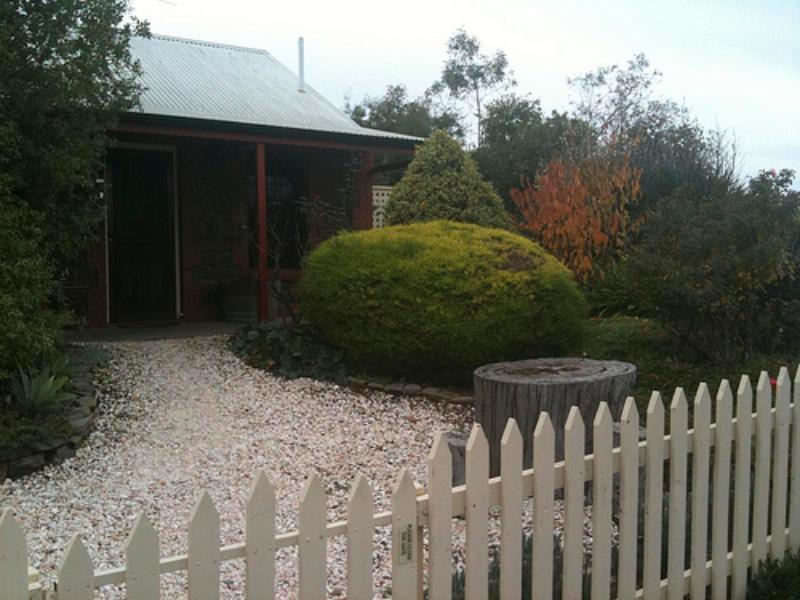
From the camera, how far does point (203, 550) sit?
2.11 metres

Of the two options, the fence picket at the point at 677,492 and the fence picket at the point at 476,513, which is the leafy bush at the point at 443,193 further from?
the fence picket at the point at 476,513

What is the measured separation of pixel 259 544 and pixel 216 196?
35.9ft

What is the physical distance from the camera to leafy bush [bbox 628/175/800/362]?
7762 millimetres

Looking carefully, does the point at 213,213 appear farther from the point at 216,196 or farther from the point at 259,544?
the point at 259,544

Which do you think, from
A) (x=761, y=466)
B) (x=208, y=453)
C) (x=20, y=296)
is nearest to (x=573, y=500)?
(x=761, y=466)

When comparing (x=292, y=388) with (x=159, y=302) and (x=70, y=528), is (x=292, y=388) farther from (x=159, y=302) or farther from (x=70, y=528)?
(x=159, y=302)

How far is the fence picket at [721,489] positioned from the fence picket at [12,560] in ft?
9.32

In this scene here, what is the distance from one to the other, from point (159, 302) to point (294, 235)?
2439 mm

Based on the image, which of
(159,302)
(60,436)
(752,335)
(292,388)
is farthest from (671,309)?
(159,302)

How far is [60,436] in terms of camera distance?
568 centimetres

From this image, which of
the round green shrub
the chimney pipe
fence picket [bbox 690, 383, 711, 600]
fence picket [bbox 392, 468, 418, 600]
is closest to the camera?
fence picket [bbox 392, 468, 418, 600]

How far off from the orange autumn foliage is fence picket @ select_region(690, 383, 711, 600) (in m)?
8.72

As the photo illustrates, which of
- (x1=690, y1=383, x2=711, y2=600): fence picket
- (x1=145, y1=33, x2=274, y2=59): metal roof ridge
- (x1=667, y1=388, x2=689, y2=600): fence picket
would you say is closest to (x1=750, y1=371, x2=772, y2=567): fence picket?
(x1=690, y1=383, x2=711, y2=600): fence picket

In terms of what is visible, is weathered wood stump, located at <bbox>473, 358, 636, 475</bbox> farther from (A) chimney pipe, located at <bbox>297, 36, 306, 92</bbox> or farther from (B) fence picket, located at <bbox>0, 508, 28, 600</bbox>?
(A) chimney pipe, located at <bbox>297, 36, 306, 92</bbox>
